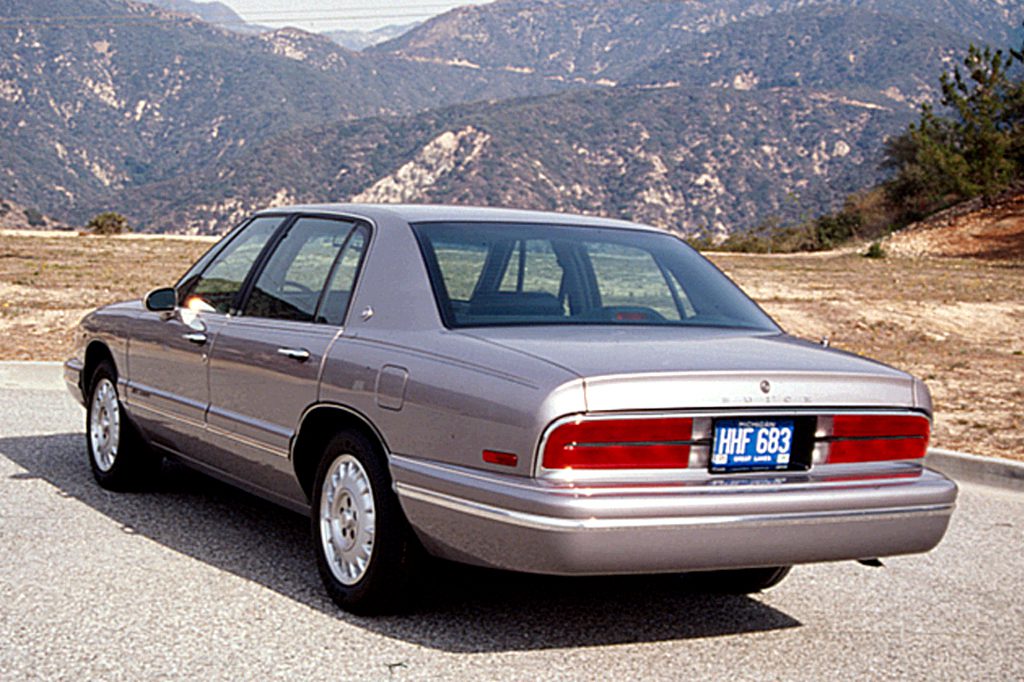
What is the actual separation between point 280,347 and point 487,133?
129 m

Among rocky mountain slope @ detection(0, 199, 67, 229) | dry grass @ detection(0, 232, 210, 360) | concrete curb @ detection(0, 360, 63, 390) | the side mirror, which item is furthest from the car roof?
rocky mountain slope @ detection(0, 199, 67, 229)

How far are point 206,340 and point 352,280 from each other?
44.6 inches

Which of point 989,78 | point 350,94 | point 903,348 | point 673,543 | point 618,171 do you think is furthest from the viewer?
point 350,94

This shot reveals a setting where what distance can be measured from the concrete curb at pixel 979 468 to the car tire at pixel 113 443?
Answer: 16.4ft

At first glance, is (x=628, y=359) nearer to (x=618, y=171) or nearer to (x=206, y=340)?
(x=206, y=340)

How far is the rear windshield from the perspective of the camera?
534 centimetres

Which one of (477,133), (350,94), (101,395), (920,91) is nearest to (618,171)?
(477,133)

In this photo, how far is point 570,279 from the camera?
572 centimetres

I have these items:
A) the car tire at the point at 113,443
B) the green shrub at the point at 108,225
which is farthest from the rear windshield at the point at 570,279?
the green shrub at the point at 108,225

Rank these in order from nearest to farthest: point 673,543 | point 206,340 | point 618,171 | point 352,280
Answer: point 673,543
point 352,280
point 206,340
point 618,171

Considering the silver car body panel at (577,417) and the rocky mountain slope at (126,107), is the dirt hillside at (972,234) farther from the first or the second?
the rocky mountain slope at (126,107)

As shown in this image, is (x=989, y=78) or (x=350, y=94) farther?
(x=350, y=94)

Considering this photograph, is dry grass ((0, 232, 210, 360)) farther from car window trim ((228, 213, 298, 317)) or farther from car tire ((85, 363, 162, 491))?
car window trim ((228, 213, 298, 317))

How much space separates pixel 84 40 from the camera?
19712 cm
